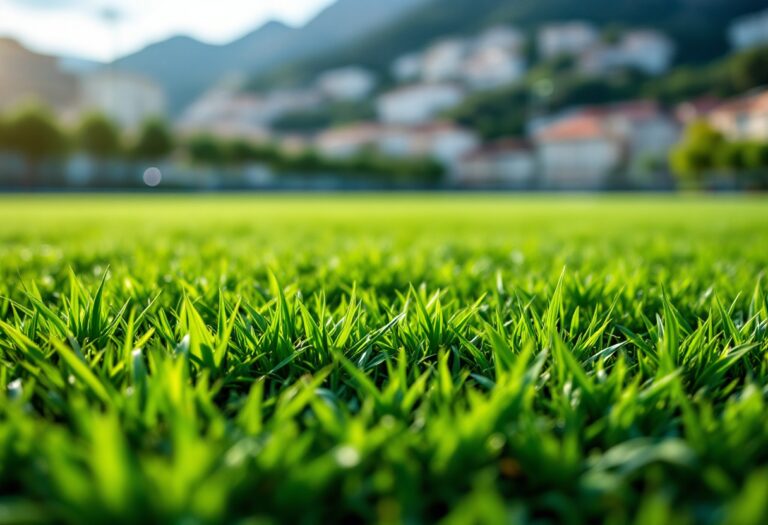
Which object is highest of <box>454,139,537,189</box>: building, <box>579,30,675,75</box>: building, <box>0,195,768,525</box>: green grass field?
<box>579,30,675,75</box>: building

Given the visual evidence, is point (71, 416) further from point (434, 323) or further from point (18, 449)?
point (434, 323)

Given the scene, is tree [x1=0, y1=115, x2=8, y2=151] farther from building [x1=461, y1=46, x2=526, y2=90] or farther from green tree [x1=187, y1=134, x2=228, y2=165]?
building [x1=461, y1=46, x2=526, y2=90]

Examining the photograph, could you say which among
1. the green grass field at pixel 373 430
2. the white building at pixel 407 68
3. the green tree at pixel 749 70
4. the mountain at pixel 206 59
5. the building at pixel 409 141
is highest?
the mountain at pixel 206 59

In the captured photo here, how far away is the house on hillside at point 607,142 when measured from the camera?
7831cm

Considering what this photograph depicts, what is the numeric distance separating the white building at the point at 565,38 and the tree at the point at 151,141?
9272 centimetres

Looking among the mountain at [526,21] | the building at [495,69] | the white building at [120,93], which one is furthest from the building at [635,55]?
the white building at [120,93]

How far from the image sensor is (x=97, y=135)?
50688mm

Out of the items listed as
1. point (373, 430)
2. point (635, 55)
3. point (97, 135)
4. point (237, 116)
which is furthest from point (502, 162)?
point (373, 430)

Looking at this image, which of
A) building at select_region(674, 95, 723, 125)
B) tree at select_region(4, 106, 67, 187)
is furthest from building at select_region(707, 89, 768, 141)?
tree at select_region(4, 106, 67, 187)

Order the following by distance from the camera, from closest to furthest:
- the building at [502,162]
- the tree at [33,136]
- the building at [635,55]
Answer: the tree at [33,136], the building at [502,162], the building at [635,55]

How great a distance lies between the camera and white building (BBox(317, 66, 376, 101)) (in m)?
137

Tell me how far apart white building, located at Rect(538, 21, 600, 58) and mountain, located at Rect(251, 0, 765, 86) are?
6387mm

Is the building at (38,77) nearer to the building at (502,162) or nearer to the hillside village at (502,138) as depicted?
the hillside village at (502,138)

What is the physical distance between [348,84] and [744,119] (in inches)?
3465
